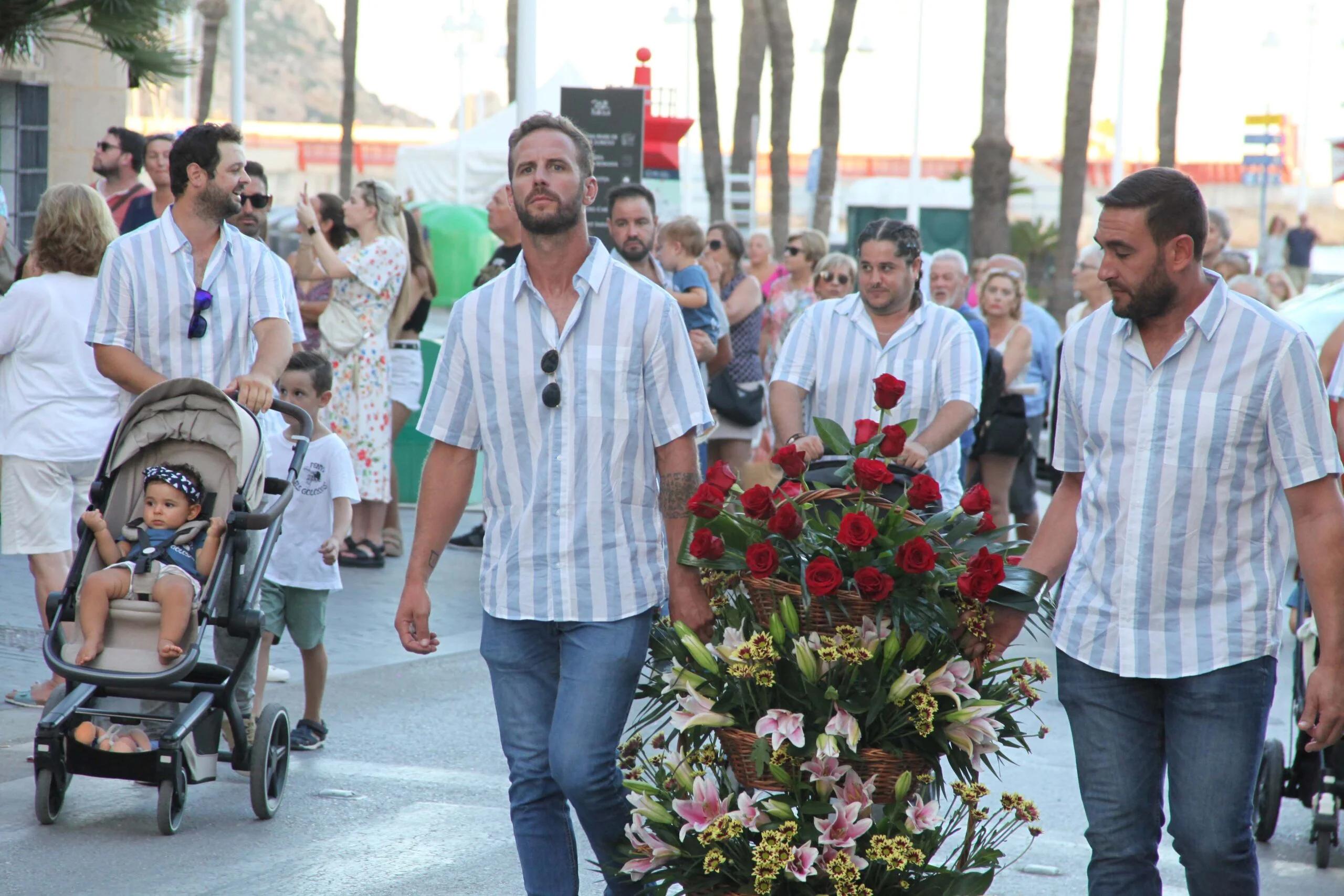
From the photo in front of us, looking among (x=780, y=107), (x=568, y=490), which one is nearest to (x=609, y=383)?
(x=568, y=490)

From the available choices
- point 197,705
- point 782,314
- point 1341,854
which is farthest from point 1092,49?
point 197,705

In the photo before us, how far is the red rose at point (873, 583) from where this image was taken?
3678mm

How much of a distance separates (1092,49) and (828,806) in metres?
20.2

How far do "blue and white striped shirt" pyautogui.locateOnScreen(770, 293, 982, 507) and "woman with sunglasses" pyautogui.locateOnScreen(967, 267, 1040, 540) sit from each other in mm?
3789

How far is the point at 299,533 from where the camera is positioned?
6570mm

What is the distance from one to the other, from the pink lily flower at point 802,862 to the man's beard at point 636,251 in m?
5.18

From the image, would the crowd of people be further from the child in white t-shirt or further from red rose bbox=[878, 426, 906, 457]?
red rose bbox=[878, 426, 906, 457]

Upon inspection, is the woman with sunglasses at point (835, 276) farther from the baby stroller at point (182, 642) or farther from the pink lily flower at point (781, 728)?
the pink lily flower at point (781, 728)

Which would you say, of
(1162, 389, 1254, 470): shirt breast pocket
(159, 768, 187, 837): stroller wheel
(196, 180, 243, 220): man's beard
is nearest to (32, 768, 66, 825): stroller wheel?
(159, 768, 187, 837): stroller wheel

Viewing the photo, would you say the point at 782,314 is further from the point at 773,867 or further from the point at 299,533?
the point at 773,867

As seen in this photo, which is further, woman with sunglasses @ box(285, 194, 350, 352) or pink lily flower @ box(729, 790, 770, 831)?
woman with sunglasses @ box(285, 194, 350, 352)

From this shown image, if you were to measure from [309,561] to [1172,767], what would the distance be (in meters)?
3.75

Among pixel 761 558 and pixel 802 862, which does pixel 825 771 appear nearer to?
pixel 802 862

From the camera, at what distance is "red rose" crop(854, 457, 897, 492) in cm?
389
